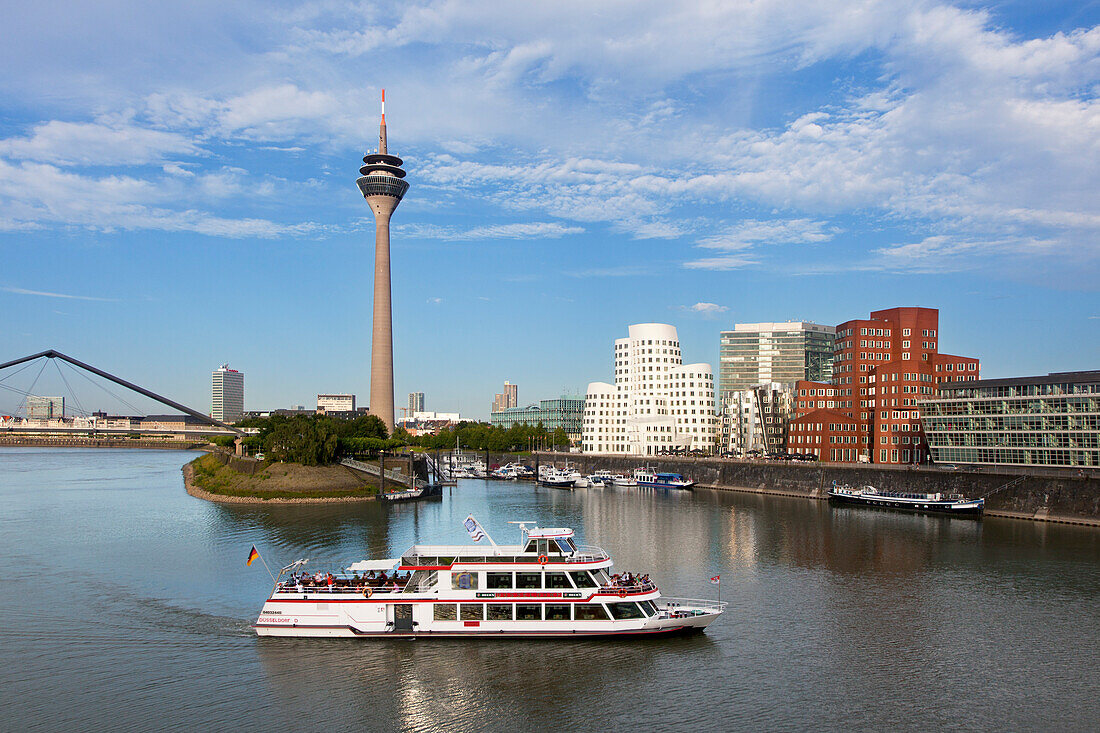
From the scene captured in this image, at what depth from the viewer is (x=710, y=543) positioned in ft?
194

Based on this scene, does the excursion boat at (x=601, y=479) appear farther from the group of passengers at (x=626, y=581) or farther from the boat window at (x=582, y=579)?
the boat window at (x=582, y=579)

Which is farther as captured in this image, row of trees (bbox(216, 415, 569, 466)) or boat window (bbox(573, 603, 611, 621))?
row of trees (bbox(216, 415, 569, 466))

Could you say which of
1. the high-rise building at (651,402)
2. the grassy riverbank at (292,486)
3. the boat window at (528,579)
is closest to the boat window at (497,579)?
the boat window at (528,579)

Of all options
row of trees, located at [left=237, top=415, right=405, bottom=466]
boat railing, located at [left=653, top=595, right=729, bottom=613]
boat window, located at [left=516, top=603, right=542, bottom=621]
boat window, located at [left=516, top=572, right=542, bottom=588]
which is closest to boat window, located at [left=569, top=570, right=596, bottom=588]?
boat window, located at [left=516, top=572, right=542, bottom=588]

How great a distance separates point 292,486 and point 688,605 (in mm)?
60011

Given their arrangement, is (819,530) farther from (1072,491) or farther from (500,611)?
(500,611)

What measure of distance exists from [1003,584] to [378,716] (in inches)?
1411

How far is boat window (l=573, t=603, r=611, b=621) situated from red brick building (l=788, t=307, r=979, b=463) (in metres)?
82.9

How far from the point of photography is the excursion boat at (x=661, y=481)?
113 m

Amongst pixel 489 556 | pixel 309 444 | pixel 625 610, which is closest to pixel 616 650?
pixel 625 610

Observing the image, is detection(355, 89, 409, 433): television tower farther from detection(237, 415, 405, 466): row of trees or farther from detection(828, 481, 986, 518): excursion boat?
detection(828, 481, 986, 518): excursion boat

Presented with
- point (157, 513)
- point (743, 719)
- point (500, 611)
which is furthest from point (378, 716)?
point (157, 513)

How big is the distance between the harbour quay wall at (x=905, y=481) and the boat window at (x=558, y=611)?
5592cm

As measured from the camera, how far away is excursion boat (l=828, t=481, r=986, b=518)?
250 ft
